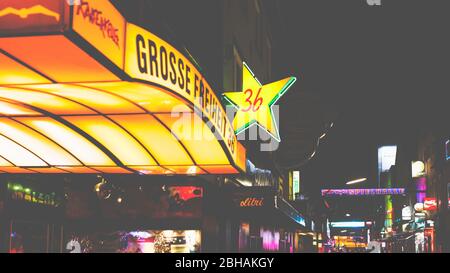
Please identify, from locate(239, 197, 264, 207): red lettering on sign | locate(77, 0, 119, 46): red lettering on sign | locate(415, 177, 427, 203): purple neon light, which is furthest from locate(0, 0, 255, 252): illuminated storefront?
locate(415, 177, 427, 203): purple neon light

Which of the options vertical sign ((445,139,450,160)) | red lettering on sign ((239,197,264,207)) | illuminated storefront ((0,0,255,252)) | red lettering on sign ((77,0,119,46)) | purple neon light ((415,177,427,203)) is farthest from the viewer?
purple neon light ((415,177,427,203))

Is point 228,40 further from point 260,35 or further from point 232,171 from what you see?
point 260,35

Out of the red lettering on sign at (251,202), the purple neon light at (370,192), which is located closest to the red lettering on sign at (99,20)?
the red lettering on sign at (251,202)

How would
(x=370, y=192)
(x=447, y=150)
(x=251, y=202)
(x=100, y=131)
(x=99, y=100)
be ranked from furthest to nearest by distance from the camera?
(x=370, y=192)
(x=447, y=150)
(x=251, y=202)
(x=100, y=131)
(x=99, y=100)

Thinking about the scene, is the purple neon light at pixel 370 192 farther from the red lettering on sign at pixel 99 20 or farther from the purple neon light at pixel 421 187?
the red lettering on sign at pixel 99 20

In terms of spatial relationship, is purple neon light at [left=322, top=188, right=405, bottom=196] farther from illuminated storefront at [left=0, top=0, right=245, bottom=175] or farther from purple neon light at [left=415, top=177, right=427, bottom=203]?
illuminated storefront at [left=0, top=0, right=245, bottom=175]

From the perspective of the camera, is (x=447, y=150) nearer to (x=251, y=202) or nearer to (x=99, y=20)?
(x=251, y=202)

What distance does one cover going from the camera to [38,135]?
10.7 metres

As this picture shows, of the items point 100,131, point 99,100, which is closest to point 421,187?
point 100,131

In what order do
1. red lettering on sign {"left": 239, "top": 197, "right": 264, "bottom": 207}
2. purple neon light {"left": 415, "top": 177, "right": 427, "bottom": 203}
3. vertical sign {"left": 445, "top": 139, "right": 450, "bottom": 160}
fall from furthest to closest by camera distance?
purple neon light {"left": 415, "top": 177, "right": 427, "bottom": 203}, vertical sign {"left": 445, "top": 139, "right": 450, "bottom": 160}, red lettering on sign {"left": 239, "top": 197, "right": 264, "bottom": 207}

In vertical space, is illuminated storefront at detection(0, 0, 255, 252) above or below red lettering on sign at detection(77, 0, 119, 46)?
below

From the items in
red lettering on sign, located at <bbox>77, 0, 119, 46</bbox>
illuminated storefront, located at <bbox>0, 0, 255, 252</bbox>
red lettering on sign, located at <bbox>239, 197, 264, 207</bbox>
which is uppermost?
red lettering on sign, located at <bbox>77, 0, 119, 46</bbox>

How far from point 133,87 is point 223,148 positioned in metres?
4.02

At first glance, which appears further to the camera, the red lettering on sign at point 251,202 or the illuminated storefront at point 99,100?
the red lettering on sign at point 251,202
